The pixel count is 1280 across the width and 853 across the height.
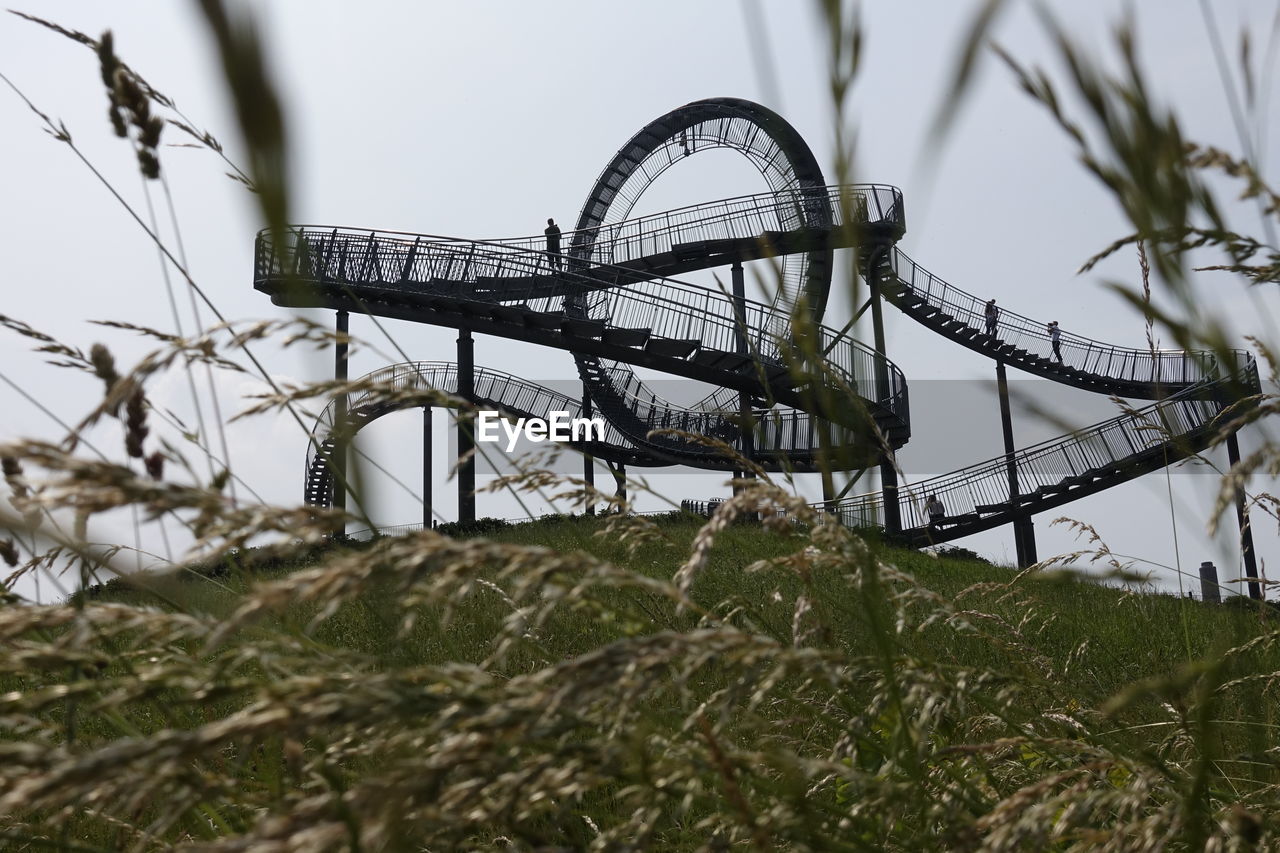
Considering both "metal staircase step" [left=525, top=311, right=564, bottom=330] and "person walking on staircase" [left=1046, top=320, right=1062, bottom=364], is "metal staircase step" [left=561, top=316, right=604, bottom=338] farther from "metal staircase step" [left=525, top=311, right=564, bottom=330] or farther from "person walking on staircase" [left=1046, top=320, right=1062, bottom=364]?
"person walking on staircase" [left=1046, top=320, right=1062, bottom=364]

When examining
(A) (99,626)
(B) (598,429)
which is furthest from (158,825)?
(B) (598,429)

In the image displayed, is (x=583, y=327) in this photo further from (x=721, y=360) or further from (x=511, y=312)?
(x=721, y=360)

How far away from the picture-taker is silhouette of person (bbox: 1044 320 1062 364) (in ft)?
89.3

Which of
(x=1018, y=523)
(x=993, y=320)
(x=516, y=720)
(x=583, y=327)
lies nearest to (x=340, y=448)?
(x=516, y=720)

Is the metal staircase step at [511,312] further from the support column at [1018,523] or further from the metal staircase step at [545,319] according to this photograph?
the support column at [1018,523]

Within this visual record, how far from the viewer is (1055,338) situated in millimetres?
27344

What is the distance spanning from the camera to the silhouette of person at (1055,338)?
27219 mm

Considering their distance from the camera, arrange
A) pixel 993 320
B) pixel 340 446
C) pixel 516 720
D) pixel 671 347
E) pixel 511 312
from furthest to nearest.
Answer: pixel 993 320 → pixel 511 312 → pixel 671 347 → pixel 340 446 → pixel 516 720

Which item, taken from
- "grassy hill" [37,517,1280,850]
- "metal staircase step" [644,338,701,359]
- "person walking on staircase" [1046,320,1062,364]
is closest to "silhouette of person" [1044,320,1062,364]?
"person walking on staircase" [1046,320,1062,364]

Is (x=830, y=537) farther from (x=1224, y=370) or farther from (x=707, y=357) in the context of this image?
(x=707, y=357)

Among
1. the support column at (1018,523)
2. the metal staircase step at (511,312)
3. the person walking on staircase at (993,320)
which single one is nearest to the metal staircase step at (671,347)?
the metal staircase step at (511,312)

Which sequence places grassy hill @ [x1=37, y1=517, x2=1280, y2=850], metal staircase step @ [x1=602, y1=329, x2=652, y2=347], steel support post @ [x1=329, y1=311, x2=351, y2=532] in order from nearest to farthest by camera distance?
grassy hill @ [x1=37, y1=517, x2=1280, y2=850], steel support post @ [x1=329, y1=311, x2=351, y2=532], metal staircase step @ [x1=602, y1=329, x2=652, y2=347]

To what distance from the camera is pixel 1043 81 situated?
795mm

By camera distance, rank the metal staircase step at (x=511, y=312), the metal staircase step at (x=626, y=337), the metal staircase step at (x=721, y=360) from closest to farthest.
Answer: the metal staircase step at (x=721, y=360) → the metal staircase step at (x=626, y=337) → the metal staircase step at (x=511, y=312)
